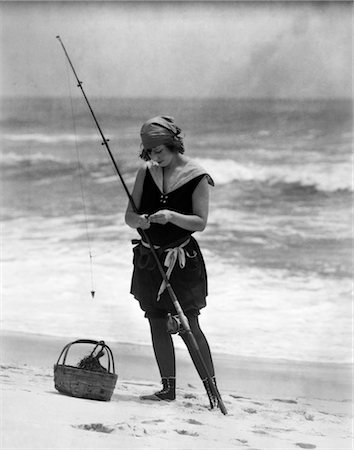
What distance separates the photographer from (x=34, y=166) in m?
4.50

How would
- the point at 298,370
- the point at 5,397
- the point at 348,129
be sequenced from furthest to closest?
the point at 348,129
the point at 298,370
the point at 5,397

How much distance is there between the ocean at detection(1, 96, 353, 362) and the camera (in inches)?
168

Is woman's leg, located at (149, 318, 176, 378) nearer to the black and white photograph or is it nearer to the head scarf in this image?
the black and white photograph

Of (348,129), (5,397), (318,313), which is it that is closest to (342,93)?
(348,129)

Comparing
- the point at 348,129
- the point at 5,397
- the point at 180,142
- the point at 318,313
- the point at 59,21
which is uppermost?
the point at 59,21

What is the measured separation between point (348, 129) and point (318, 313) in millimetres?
986

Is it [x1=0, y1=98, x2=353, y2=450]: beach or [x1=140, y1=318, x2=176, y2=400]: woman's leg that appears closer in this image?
[x1=140, y1=318, x2=176, y2=400]: woman's leg

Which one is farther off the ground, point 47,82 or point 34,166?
point 47,82

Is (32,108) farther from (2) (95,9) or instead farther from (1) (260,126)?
(1) (260,126)

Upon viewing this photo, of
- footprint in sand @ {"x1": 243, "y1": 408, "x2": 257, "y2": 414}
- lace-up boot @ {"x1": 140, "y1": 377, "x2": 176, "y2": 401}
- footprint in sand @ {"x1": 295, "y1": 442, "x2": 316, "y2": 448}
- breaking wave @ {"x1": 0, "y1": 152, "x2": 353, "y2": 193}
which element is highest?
breaking wave @ {"x1": 0, "y1": 152, "x2": 353, "y2": 193}

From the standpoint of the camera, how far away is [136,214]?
11.5 feet

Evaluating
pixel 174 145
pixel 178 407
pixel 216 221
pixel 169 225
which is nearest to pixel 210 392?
pixel 178 407

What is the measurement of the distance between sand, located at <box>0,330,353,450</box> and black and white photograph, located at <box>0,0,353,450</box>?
0.01 metres

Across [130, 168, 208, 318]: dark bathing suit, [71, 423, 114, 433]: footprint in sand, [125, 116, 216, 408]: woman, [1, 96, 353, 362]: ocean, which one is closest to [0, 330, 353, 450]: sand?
[71, 423, 114, 433]: footprint in sand
